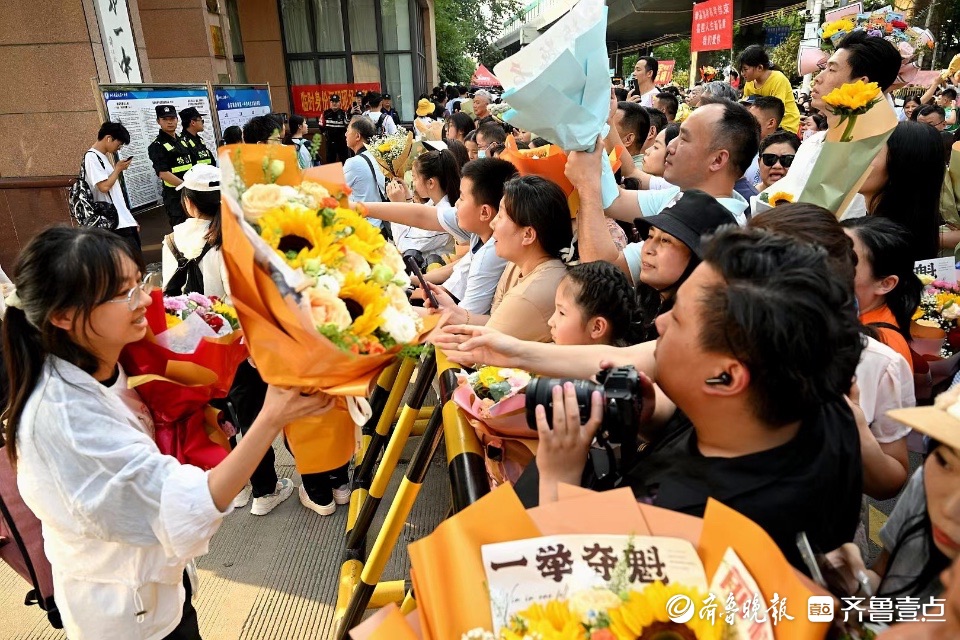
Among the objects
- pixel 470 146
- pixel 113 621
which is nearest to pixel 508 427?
pixel 113 621

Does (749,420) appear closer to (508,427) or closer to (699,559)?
(699,559)

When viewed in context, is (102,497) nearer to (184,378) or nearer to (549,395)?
(184,378)

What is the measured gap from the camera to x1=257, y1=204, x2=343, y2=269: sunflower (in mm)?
1372

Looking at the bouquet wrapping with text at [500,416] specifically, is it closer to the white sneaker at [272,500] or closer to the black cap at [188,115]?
the white sneaker at [272,500]

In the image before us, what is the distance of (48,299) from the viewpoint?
1.55 metres

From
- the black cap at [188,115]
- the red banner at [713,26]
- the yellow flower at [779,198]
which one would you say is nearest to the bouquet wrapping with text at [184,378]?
the yellow flower at [779,198]

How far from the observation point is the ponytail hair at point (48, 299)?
1.55 meters

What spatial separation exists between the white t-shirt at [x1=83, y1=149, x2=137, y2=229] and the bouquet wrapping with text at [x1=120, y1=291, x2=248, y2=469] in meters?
5.08

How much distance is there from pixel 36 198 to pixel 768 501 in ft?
26.9

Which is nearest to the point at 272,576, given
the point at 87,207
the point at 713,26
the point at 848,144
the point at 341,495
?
the point at 341,495

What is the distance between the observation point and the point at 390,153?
5.93 metres

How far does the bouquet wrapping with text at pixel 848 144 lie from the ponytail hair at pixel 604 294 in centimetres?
133

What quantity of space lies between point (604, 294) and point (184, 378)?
1.43m

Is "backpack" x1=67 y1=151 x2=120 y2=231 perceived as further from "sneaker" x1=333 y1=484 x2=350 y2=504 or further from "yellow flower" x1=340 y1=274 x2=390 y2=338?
"yellow flower" x1=340 y1=274 x2=390 y2=338
